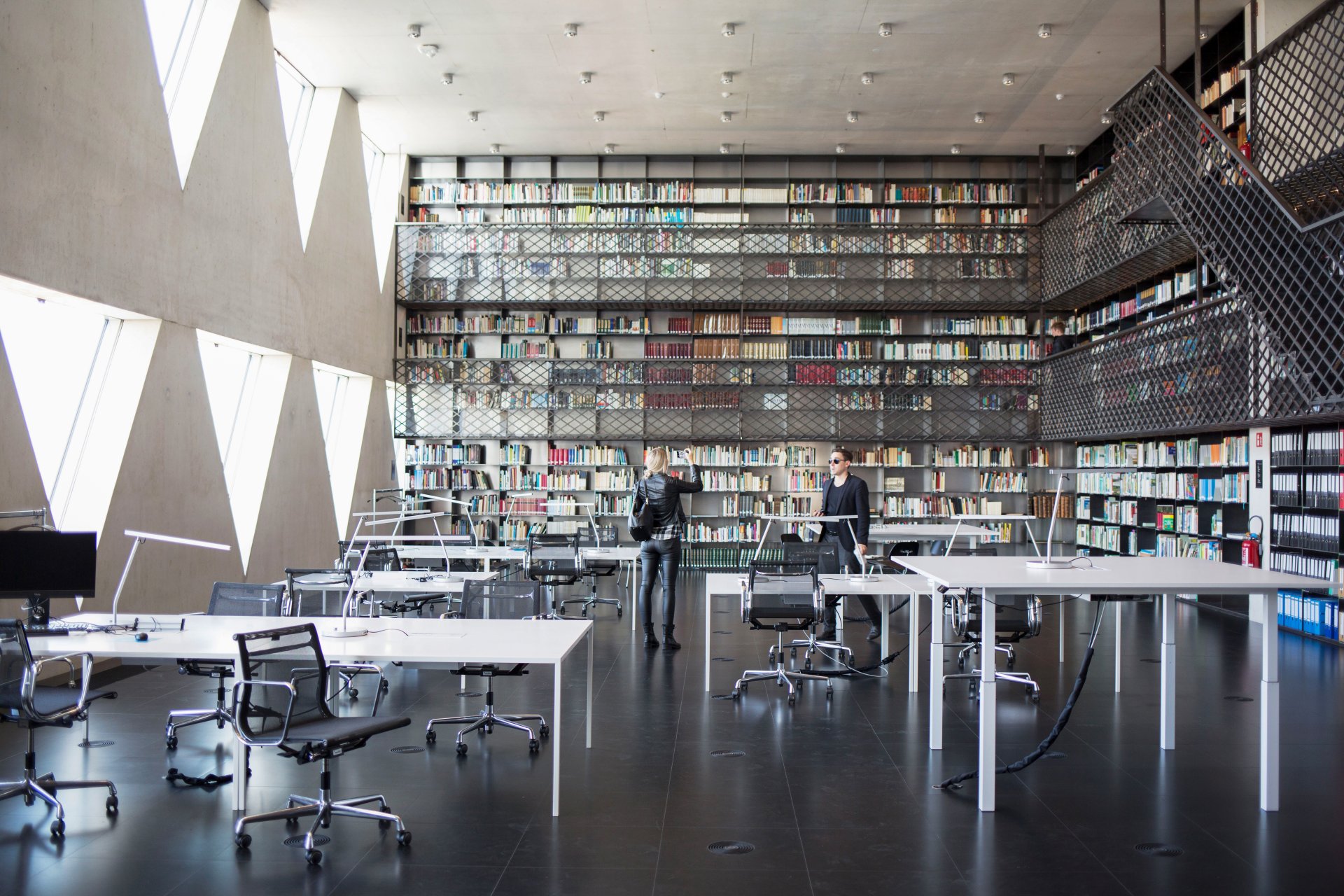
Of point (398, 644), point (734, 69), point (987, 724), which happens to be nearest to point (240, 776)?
point (398, 644)

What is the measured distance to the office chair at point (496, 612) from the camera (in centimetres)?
460

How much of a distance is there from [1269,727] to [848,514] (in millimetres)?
3371

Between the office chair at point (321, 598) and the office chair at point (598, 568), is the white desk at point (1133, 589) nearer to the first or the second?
the office chair at point (321, 598)

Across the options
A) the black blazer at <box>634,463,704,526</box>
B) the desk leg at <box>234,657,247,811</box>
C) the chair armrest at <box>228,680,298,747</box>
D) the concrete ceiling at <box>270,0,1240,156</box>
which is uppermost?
the concrete ceiling at <box>270,0,1240,156</box>

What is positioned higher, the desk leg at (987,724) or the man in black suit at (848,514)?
the man in black suit at (848,514)

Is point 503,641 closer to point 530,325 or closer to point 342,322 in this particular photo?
point 342,322

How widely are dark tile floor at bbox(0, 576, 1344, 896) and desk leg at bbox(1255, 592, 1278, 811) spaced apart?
0.30ft

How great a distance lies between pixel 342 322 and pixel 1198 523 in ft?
28.1

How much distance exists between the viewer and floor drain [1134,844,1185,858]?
3.23m

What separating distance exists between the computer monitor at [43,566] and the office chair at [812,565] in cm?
355

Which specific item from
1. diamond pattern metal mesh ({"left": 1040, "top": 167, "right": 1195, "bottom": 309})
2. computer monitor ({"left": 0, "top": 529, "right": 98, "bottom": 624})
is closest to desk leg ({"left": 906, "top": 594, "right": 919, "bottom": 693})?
computer monitor ({"left": 0, "top": 529, "right": 98, "bottom": 624})

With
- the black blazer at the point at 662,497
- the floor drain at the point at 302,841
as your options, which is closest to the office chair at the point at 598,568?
the black blazer at the point at 662,497

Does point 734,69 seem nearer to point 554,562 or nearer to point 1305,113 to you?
point 1305,113

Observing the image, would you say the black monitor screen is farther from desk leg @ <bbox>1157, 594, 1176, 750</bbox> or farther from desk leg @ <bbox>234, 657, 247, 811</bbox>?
desk leg @ <bbox>1157, 594, 1176, 750</bbox>
